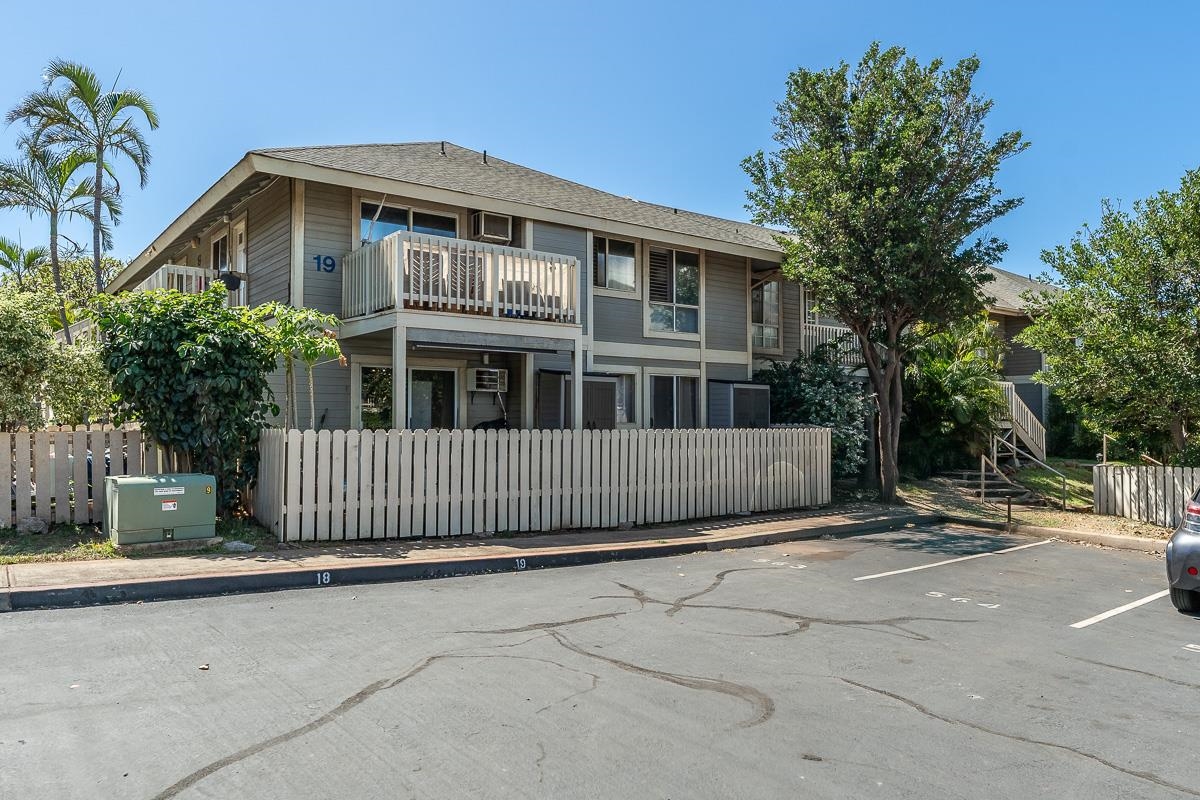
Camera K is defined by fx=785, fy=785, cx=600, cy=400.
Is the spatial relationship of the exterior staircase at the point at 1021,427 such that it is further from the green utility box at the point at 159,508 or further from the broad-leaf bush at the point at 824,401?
the green utility box at the point at 159,508

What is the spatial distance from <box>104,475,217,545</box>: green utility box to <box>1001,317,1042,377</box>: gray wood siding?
28738 mm

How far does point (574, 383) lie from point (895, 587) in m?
6.84

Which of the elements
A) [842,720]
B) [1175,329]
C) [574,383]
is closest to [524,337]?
[574,383]

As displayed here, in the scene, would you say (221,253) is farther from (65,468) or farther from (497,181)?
(65,468)

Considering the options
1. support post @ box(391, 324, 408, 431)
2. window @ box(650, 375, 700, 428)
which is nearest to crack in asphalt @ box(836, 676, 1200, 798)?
support post @ box(391, 324, 408, 431)

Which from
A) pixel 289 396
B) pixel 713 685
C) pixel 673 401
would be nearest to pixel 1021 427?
pixel 673 401

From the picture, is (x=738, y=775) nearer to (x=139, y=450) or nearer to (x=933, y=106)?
(x=139, y=450)

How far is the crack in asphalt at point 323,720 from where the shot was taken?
360 cm

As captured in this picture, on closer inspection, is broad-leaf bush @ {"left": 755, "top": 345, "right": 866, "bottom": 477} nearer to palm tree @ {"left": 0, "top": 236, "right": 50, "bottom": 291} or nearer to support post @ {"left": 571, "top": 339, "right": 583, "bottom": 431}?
support post @ {"left": 571, "top": 339, "right": 583, "bottom": 431}

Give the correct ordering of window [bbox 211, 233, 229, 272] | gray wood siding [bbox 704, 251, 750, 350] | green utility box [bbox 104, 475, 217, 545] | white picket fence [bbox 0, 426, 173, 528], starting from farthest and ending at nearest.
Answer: gray wood siding [bbox 704, 251, 750, 350]
window [bbox 211, 233, 229, 272]
white picket fence [bbox 0, 426, 173, 528]
green utility box [bbox 104, 475, 217, 545]

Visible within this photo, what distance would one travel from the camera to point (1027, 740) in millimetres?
4375

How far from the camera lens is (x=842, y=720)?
4574mm

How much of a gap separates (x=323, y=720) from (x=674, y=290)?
1447 centimetres

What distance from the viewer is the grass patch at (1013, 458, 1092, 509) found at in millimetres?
18219
